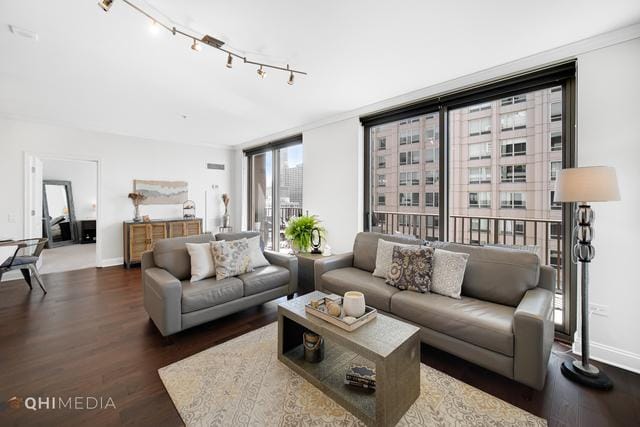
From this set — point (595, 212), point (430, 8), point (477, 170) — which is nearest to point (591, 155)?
point (595, 212)

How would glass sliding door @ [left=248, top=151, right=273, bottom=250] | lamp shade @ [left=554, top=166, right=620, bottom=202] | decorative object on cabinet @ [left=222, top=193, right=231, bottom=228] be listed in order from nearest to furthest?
lamp shade @ [left=554, top=166, right=620, bottom=202] < glass sliding door @ [left=248, top=151, right=273, bottom=250] < decorative object on cabinet @ [left=222, top=193, right=231, bottom=228]

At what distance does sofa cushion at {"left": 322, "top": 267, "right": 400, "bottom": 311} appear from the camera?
2541 millimetres

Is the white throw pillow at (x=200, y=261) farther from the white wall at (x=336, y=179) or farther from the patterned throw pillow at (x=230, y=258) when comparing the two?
the white wall at (x=336, y=179)

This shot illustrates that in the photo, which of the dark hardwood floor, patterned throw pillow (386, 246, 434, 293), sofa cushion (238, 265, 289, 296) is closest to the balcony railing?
Result: patterned throw pillow (386, 246, 434, 293)

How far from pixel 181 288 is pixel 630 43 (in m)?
4.18

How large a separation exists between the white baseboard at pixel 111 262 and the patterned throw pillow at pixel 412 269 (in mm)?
5242

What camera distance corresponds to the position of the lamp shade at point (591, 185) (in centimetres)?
186

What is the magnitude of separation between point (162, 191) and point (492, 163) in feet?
19.5

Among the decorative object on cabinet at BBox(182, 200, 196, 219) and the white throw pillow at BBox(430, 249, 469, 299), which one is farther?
the decorative object on cabinet at BBox(182, 200, 196, 219)

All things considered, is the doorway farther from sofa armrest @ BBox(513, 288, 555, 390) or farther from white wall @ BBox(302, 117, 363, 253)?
sofa armrest @ BBox(513, 288, 555, 390)

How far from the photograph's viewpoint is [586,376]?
6.35 feet

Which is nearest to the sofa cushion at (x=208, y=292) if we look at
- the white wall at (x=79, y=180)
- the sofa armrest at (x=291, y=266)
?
the sofa armrest at (x=291, y=266)

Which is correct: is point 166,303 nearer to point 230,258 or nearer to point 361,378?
point 230,258

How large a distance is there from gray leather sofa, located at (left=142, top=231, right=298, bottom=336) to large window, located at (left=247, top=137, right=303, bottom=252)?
6.39ft
